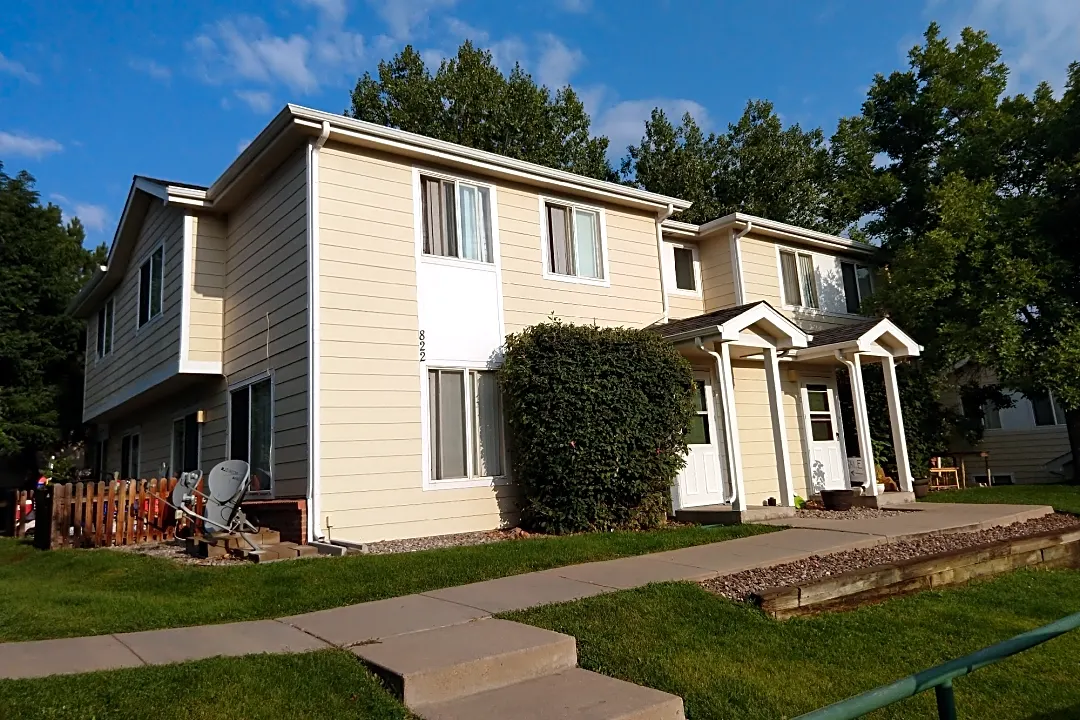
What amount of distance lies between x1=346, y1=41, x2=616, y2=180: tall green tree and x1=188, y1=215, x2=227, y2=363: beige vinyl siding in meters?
16.6

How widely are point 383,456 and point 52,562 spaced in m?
4.12

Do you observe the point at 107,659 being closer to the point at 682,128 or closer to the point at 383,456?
the point at 383,456

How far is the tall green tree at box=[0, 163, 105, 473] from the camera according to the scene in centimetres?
2177

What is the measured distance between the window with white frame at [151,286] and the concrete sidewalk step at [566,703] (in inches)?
449

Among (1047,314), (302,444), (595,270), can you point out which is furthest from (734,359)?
→ (302,444)

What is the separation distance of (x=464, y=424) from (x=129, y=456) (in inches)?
415

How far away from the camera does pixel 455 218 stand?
11.3 metres

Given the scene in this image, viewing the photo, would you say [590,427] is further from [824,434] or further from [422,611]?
[824,434]

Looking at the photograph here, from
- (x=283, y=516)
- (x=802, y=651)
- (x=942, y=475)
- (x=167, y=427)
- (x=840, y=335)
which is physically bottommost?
(x=802, y=651)

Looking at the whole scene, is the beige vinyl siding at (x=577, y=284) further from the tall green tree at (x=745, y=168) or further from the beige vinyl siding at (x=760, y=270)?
the tall green tree at (x=745, y=168)

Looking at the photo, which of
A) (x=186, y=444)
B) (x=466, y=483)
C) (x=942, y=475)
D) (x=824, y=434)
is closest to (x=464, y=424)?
(x=466, y=483)

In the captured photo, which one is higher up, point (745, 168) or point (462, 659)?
point (745, 168)

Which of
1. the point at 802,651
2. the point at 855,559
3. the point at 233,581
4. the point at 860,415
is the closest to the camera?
the point at 802,651

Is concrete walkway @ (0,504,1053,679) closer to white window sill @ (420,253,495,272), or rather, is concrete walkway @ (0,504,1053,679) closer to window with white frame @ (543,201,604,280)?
white window sill @ (420,253,495,272)
